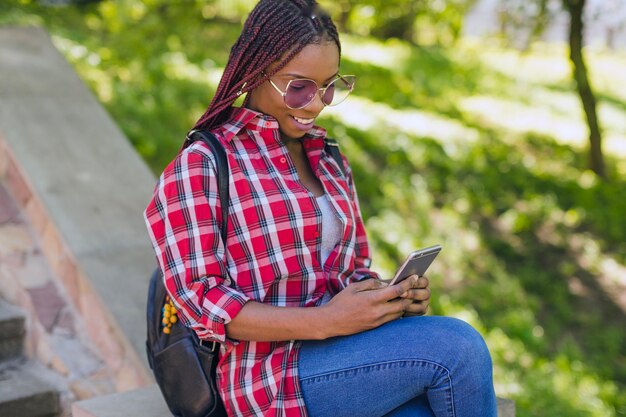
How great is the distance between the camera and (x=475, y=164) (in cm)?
711

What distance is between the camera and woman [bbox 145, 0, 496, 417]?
2191 millimetres

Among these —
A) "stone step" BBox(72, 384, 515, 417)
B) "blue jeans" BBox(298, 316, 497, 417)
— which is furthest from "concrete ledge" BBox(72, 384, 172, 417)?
"blue jeans" BBox(298, 316, 497, 417)

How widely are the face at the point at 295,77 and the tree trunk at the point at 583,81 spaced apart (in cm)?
575

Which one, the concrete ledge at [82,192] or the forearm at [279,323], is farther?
the concrete ledge at [82,192]

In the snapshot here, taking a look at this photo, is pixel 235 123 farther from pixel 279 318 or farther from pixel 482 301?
pixel 482 301

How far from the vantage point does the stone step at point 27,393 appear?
327 centimetres

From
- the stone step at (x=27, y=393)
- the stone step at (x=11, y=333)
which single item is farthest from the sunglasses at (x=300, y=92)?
the stone step at (x=11, y=333)

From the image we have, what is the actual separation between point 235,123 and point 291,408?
80cm

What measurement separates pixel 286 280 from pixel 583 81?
6.02 m

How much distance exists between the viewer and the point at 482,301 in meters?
5.51

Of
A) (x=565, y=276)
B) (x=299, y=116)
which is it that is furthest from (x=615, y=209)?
(x=299, y=116)

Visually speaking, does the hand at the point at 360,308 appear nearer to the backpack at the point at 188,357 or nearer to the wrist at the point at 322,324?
the wrist at the point at 322,324

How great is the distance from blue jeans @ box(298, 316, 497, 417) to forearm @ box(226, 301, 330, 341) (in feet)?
0.26

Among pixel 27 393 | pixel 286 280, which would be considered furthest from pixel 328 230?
pixel 27 393
